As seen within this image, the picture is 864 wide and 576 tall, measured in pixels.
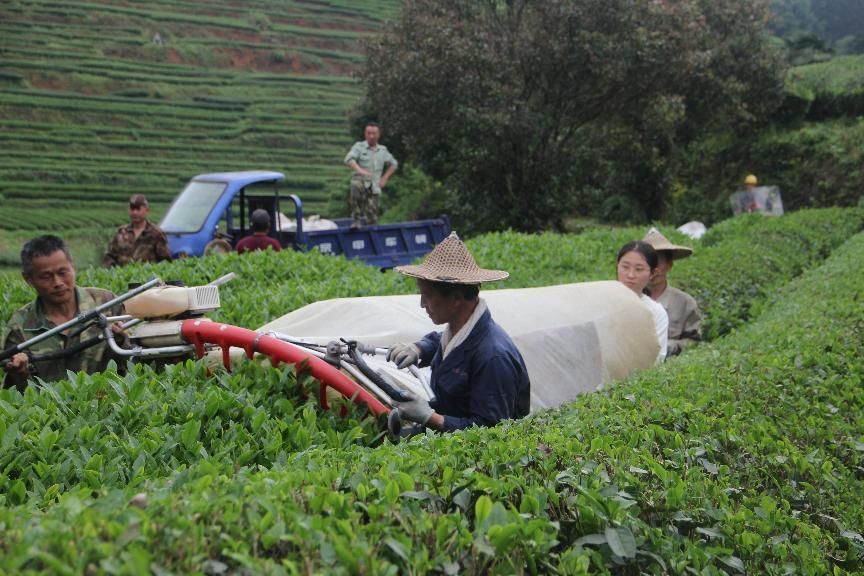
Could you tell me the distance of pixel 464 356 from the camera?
3.98 meters

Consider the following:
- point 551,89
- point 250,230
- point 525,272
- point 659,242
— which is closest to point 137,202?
point 525,272

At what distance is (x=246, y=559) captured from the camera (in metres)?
1.97

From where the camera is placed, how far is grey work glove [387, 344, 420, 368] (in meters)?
4.17

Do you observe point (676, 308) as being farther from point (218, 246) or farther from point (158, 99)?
point (158, 99)

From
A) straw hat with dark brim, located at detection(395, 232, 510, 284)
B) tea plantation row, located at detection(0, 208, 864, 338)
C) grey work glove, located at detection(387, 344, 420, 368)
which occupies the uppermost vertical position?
straw hat with dark brim, located at detection(395, 232, 510, 284)

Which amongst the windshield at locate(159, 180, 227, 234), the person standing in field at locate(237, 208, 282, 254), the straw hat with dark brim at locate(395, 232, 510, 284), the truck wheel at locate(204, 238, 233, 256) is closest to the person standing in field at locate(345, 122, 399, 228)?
the windshield at locate(159, 180, 227, 234)

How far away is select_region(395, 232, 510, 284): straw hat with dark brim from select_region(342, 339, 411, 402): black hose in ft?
1.29

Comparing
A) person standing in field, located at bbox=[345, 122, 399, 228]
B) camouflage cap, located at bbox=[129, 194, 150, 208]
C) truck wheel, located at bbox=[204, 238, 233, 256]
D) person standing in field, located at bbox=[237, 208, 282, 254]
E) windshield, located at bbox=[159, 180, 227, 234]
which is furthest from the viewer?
person standing in field, located at bbox=[345, 122, 399, 228]

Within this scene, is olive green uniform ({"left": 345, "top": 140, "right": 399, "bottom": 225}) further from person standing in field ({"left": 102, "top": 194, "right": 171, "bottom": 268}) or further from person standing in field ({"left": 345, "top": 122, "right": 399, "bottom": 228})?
person standing in field ({"left": 102, "top": 194, "right": 171, "bottom": 268})

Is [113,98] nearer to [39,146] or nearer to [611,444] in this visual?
[39,146]

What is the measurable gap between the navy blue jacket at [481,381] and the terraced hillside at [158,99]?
2265 centimetres

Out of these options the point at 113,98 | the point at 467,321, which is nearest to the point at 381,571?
the point at 467,321

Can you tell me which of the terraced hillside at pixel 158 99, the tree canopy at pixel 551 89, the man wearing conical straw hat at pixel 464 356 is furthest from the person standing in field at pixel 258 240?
the terraced hillside at pixel 158 99

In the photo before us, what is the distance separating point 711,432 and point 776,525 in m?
0.68
